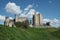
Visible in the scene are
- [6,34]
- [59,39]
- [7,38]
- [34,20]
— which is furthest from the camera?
[34,20]

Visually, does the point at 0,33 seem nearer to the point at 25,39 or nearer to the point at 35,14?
the point at 25,39

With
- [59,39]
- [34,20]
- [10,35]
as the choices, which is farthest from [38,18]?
[10,35]

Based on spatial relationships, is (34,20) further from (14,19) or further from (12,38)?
(12,38)

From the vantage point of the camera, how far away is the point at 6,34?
29.9 metres

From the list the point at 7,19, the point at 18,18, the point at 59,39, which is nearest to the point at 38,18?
the point at 18,18

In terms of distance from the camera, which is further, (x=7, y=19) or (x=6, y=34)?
(x=7, y=19)

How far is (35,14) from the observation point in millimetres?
110062

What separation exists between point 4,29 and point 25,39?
460cm

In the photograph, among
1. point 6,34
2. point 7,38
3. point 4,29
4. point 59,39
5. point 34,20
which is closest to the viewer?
point 7,38

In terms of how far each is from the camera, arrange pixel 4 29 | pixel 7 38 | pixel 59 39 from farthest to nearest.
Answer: pixel 59 39 → pixel 4 29 → pixel 7 38

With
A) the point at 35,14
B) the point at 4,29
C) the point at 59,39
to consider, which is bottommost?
the point at 59,39

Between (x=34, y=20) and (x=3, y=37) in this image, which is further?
(x=34, y=20)

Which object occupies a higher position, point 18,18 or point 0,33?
point 18,18

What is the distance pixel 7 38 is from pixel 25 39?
483cm
